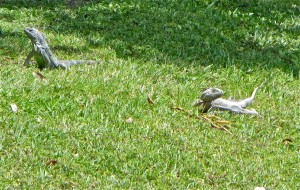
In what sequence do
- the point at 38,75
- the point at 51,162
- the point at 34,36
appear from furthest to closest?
the point at 34,36, the point at 38,75, the point at 51,162

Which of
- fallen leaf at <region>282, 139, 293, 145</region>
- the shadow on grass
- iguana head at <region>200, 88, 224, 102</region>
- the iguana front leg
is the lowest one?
the shadow on grass

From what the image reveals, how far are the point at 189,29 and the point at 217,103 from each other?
3055mm

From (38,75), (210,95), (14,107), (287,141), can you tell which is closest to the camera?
(14,107)

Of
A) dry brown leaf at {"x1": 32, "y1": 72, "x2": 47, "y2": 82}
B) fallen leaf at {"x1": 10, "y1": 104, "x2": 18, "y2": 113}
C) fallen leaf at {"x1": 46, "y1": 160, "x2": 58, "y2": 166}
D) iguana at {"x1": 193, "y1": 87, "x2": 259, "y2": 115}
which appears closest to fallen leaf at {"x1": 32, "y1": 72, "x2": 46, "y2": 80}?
dry brown leaf at {"x1": 32, "y1": 72, "x2": 47, "y2": 82}

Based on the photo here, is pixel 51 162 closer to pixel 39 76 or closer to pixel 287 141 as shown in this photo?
pixel 39 76

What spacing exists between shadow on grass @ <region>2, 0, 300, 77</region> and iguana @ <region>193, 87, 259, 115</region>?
4.83 feet

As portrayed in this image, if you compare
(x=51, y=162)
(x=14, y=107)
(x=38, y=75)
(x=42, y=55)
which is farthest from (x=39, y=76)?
(x=51, y=162)

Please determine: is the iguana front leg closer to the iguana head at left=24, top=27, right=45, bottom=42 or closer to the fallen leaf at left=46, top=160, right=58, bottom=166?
the iguana head at left=24, top=27, right=45, bottom=42

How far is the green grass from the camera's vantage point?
19.4ft

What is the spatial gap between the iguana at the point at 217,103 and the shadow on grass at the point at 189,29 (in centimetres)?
147

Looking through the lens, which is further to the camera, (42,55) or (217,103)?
(42,55)

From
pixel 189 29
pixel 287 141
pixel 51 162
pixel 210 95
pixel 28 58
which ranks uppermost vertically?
pixel 51 162

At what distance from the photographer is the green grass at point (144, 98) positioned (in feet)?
19.4

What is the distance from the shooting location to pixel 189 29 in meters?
10.3
